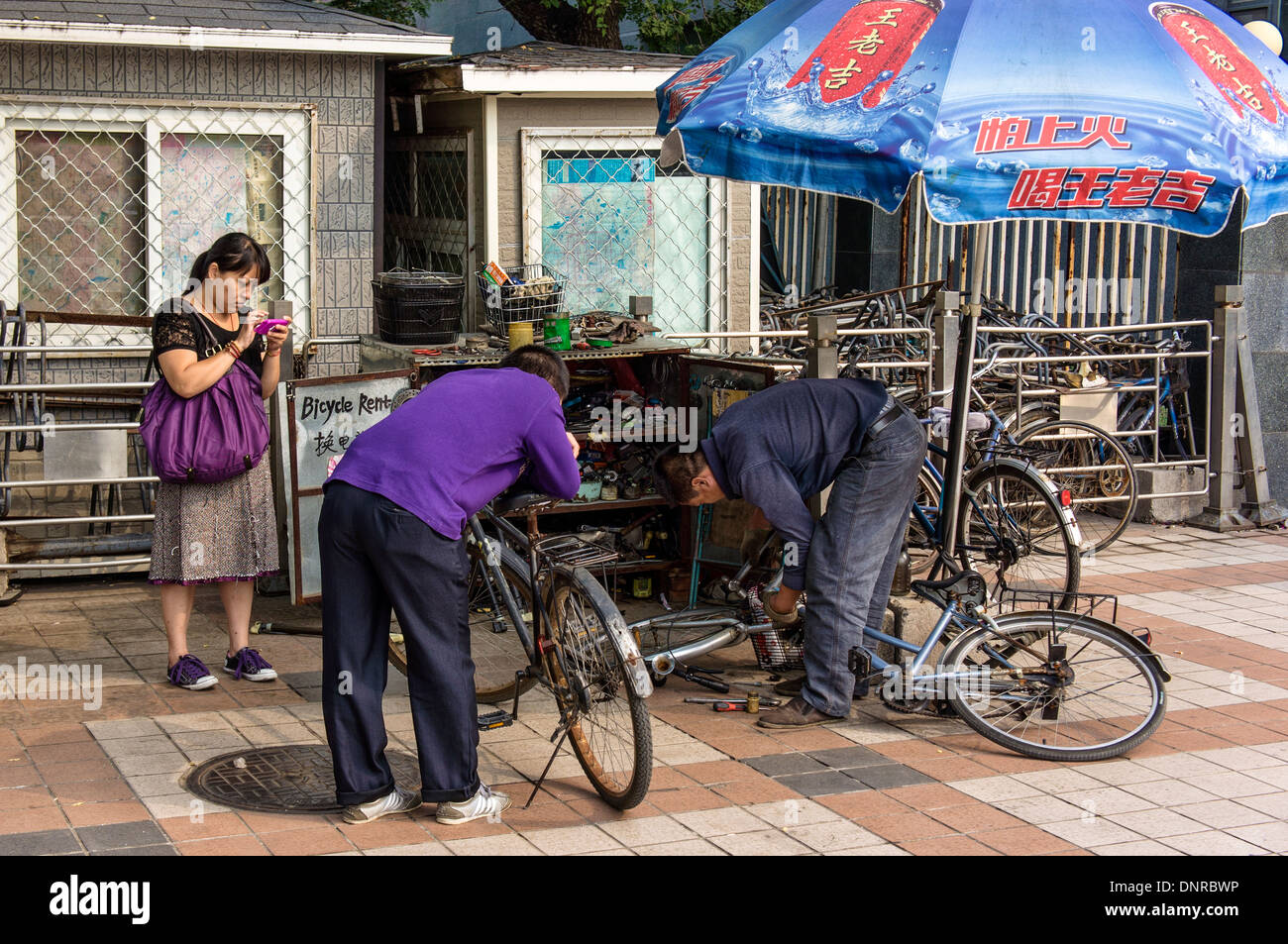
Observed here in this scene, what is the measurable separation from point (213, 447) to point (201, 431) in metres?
0.09

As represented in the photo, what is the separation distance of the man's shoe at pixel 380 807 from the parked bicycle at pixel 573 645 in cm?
49

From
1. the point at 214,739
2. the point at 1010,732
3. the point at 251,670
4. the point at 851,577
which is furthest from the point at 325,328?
the point at 1010,732

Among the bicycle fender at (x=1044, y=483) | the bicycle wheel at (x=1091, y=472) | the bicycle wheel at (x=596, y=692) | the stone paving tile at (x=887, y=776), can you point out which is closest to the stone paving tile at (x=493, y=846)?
the bicycle wheel at (x=596, y=692)

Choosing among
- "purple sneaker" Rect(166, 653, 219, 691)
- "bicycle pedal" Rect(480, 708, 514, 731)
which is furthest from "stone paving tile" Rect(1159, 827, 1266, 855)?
"purple sneaker" Rect(166, 653, 219, 691)

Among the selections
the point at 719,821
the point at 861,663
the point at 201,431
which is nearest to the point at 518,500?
the point at 719,821

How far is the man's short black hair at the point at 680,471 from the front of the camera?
595 centimetres

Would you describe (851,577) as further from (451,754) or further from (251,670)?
(251,670)

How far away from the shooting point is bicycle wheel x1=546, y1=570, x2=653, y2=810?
5.12 meters

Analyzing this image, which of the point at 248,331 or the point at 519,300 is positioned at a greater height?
the point at 519,300

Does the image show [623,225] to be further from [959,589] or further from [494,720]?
[494,720]

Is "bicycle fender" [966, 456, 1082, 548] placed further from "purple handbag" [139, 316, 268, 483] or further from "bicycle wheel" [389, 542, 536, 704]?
"purple handbag" [139, 316, 268, 483]

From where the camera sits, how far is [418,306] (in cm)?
812

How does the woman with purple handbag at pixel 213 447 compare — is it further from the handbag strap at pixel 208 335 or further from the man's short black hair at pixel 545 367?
the man's short black hair at pixel 545 367

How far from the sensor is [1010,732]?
6141 mm
